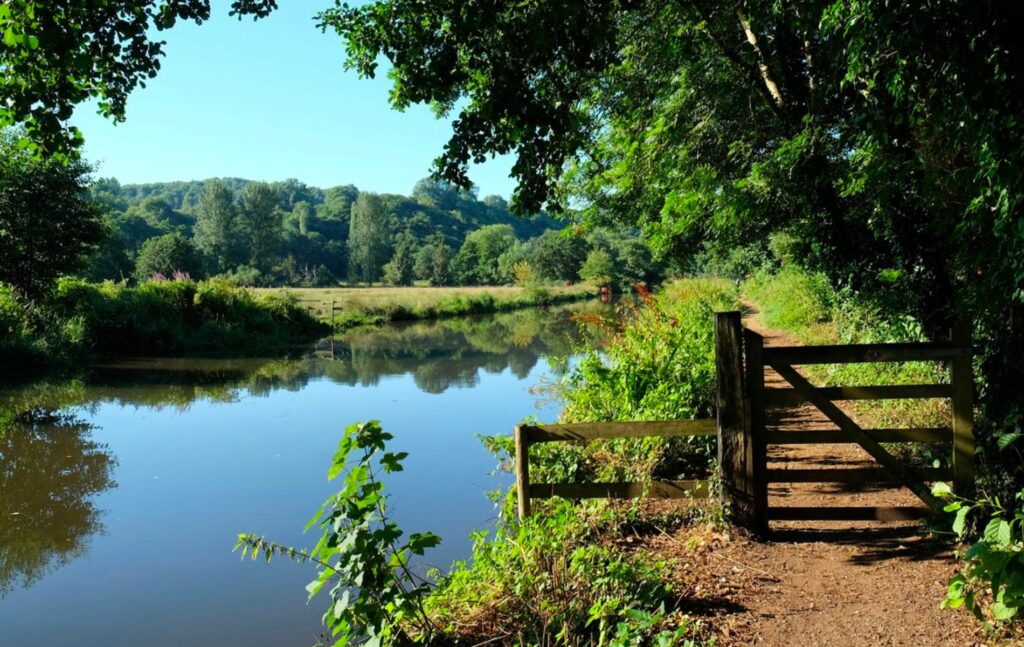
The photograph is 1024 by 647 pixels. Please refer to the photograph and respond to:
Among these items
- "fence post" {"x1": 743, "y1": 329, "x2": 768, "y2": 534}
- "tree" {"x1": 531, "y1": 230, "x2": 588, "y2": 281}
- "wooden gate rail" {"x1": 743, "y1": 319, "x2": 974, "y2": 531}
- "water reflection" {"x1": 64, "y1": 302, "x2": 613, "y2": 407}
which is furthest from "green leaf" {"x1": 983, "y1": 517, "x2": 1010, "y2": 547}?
"tree" {"x1": 531, "y1": 230, "x2": 588, "y2": 281}

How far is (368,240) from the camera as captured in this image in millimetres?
114312

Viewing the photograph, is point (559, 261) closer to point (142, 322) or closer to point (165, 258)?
point (165, 258)

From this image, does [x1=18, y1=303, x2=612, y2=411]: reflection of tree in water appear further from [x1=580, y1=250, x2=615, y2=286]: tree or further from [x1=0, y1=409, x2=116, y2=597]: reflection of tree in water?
[x1=580, y1=250, x2=615, y2=286]: tree

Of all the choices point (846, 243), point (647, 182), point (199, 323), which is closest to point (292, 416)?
point (647, 182)

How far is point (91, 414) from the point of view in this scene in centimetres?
1608

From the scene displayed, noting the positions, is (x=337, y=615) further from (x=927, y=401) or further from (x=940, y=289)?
(x=927, y=401)

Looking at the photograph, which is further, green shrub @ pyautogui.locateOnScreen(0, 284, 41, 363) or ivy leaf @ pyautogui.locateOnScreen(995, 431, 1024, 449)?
green shrub @ pyautogui.locateOnScreen(0, 284, 41, 363)

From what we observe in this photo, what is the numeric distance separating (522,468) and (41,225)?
25115 mm

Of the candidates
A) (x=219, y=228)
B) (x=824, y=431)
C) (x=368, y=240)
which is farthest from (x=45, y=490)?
(x=368, y=240)

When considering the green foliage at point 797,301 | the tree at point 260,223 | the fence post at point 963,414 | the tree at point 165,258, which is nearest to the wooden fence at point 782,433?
the fence post at point 963,414

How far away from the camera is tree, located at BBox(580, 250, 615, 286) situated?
84188 mm

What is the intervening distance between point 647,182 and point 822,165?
4.17 meters

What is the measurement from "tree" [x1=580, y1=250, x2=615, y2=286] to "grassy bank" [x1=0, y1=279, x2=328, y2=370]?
52520mm

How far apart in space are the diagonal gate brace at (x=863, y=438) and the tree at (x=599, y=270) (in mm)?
77971
